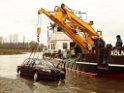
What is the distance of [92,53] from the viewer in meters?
22.5

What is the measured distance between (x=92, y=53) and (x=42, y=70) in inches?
206

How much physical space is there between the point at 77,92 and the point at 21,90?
258cm

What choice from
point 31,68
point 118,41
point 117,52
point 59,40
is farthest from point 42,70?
point 59,40

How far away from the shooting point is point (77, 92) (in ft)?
48.6

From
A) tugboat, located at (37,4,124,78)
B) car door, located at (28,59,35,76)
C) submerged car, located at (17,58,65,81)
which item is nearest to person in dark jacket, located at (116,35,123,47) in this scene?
tugboat, located at (37,4,124,78)

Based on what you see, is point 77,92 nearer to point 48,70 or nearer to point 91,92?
point 91,92

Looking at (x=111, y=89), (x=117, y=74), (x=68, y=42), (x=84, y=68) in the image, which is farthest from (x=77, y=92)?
(x=68, y=42)

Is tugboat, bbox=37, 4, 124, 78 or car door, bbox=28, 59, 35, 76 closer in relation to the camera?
car door, bbox=28, 59, 35, 76

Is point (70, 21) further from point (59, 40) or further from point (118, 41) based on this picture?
point (59, 40)

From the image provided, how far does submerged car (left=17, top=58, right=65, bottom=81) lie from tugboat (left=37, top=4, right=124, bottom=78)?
3173 millimetres

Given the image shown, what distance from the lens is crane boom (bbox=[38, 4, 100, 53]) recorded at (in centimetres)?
2455

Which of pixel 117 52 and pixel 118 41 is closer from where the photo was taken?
pixel 117 52

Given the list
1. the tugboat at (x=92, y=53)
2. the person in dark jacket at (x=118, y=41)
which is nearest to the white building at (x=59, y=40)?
the tugboat at (x=92, y=53)

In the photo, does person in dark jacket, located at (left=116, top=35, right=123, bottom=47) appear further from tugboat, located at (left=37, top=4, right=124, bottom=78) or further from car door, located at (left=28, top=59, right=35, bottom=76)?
car door, located at (left=28, top=59, right=35, bottom=76)
